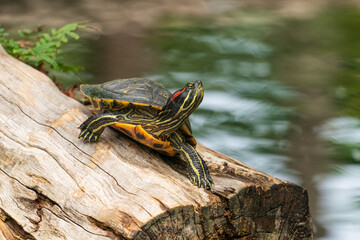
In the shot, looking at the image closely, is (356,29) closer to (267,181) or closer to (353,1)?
(353,1)

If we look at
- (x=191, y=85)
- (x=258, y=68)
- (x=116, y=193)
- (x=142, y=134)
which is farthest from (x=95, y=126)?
(x=258, y=68)

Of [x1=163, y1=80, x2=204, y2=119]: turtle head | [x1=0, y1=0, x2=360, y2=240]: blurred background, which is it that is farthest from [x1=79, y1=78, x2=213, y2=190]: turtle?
[x1=0, y1=0, x2=360, y2=240]: blurred background

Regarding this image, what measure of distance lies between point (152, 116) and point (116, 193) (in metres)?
0.62

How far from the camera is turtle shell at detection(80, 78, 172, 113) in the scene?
8.59ft

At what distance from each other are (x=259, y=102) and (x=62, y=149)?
12.0 ft

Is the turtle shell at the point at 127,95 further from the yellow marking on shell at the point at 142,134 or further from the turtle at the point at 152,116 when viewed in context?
the yellow marking on shell at the point at 142,134

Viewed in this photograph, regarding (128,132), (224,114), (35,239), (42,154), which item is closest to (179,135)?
(128,132)

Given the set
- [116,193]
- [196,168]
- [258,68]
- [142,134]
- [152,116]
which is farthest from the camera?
[258,68]

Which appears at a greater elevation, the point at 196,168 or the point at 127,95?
the point at 127,95

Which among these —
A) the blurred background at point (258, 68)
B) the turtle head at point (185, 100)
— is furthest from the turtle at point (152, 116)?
the blurred background at point (258, 68)

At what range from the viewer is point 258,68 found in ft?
22.0

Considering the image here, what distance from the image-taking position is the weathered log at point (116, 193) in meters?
2.05

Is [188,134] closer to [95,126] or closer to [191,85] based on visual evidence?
[191,85]

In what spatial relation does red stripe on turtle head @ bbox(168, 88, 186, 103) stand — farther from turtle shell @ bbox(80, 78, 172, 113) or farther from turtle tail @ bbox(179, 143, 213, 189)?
turtle tail @ bbox(179, 143, 213, 189)
